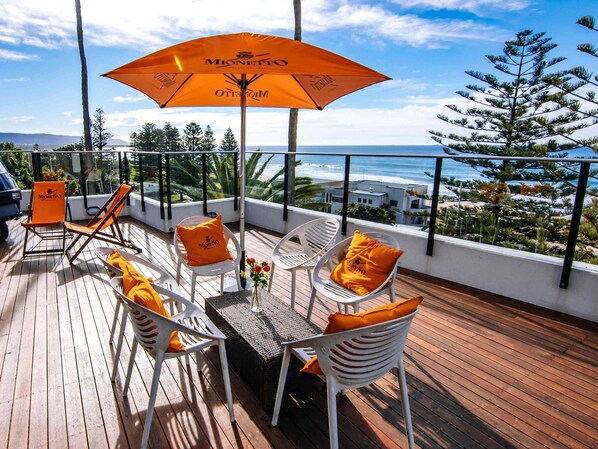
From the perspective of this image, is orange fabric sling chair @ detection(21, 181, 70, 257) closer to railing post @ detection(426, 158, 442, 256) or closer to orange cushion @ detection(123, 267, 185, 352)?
orange cushion @ detection(123, 267, 185, 352)

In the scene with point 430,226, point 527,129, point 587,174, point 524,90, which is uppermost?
point 524,90


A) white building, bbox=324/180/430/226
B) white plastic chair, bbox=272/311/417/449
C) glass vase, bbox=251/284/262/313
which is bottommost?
glass vase, bbox=251/284/262/313

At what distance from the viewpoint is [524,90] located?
12586 millimetres

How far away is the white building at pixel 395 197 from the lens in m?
4.26

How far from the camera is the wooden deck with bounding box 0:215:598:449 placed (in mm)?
1850

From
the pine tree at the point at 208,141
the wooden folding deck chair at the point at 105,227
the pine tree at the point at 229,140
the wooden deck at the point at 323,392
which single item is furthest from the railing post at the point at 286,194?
the pine tree at the point at 208,141

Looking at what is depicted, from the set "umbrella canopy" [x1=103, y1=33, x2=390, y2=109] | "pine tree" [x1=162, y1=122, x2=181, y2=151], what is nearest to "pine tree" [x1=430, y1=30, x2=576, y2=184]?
"umbrella canopy" [x1=103, y1=33, x2=390, y2=109]

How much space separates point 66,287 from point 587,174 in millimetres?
4819

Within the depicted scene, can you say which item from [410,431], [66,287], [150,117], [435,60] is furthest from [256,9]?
[150,117]

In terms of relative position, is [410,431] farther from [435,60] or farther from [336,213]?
[435,60]

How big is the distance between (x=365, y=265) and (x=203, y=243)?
138 centimetres

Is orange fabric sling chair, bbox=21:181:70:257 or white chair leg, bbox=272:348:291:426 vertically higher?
orange fabric sling chair, bbox=21:181:70:257

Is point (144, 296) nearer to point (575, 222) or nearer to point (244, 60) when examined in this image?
point (244, 60)

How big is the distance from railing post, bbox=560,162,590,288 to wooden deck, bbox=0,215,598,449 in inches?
15.4
